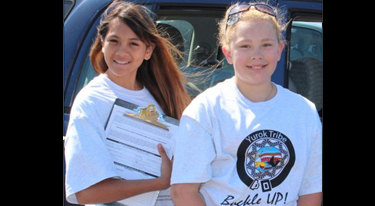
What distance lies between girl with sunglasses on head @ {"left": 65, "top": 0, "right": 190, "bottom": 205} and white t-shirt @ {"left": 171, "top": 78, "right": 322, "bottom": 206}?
234 millimetres

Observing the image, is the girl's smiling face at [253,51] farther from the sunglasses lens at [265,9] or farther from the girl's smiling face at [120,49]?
the girl's smiling face at [120,49]

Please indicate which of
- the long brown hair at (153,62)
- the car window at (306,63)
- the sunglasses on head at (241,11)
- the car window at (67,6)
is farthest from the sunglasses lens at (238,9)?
the car window at (67,6)

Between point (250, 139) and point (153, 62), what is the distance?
0.70 meters

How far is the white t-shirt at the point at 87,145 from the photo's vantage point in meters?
1.92

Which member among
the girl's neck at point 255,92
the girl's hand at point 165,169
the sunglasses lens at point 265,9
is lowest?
the girl's hand at point 165,169

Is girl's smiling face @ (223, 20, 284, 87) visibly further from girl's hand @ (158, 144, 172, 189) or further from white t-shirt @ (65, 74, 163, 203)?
white t-shirt @ (65, 74, 163, 203)

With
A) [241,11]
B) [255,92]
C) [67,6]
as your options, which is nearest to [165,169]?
[255,92]

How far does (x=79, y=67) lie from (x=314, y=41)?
4.99ft

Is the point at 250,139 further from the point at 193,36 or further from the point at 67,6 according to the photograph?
the point at 67,6

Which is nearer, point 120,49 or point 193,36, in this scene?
Result: point 120,49

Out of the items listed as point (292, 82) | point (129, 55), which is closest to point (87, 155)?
point (129, 55)

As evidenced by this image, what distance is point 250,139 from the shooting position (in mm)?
1803

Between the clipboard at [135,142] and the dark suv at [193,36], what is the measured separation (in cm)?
70
